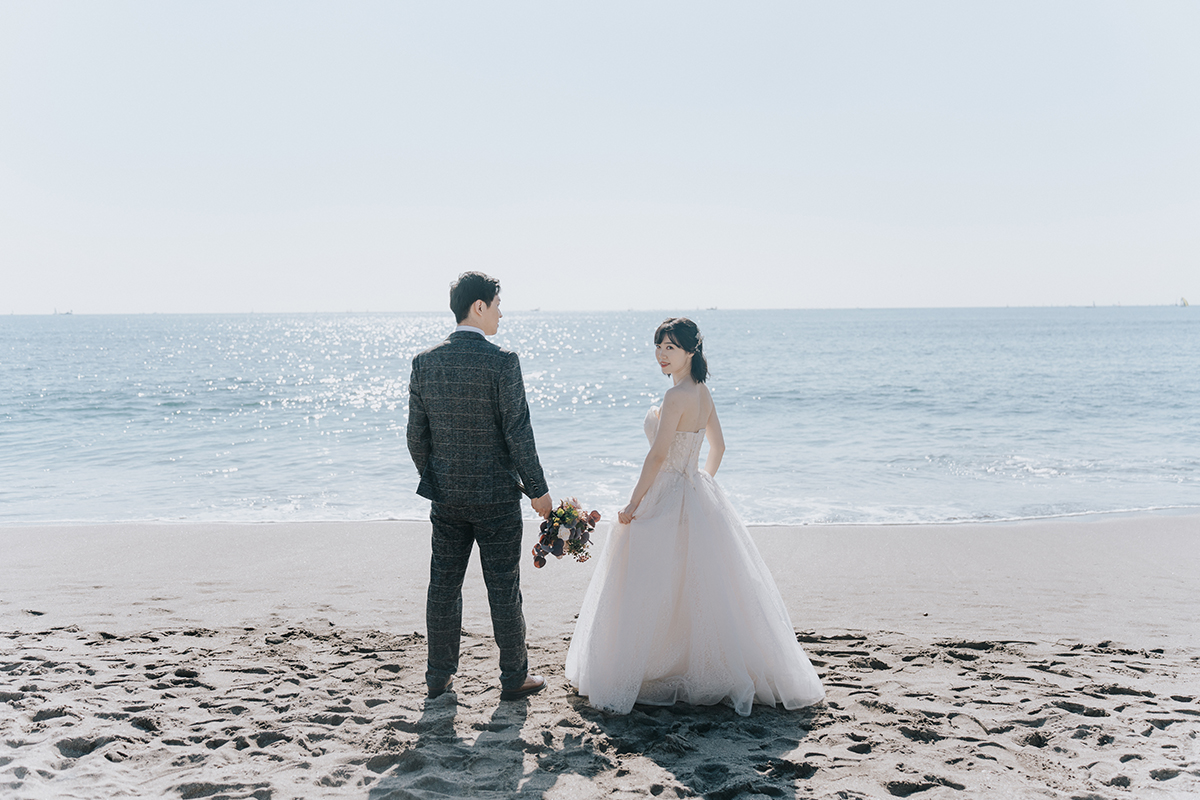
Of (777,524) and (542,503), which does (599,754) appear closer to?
(542,503)

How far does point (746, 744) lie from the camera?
3.35 metres

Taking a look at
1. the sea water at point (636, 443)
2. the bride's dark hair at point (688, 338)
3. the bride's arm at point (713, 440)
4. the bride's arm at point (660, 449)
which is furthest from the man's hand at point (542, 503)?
the sea water at point (636, 443)

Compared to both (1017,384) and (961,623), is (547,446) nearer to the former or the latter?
(961,623)

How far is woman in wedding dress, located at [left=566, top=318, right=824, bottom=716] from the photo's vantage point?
3746 mm

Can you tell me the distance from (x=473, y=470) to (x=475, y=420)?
0.82ft

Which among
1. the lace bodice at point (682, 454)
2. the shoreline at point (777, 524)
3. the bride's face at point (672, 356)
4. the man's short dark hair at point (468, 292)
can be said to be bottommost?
the shoreline at point (777, 524)

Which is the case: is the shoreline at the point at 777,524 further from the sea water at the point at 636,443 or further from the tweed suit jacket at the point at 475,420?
the tweed suit jacket at the point at 475,420

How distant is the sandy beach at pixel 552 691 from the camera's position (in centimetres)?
306

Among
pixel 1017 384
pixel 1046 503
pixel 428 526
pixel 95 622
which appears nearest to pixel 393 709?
pixel 95 622

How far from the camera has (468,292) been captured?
377 centimetres

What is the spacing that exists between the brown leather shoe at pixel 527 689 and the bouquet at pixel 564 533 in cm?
61

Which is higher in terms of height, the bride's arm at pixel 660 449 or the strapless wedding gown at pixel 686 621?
the bride's arm at pixel 660 449

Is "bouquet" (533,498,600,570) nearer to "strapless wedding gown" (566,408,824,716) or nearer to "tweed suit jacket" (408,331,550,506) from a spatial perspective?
"strapless wedding gown" (566,408,824,716)

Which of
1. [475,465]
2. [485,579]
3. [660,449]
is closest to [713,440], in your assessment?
[660,449]
